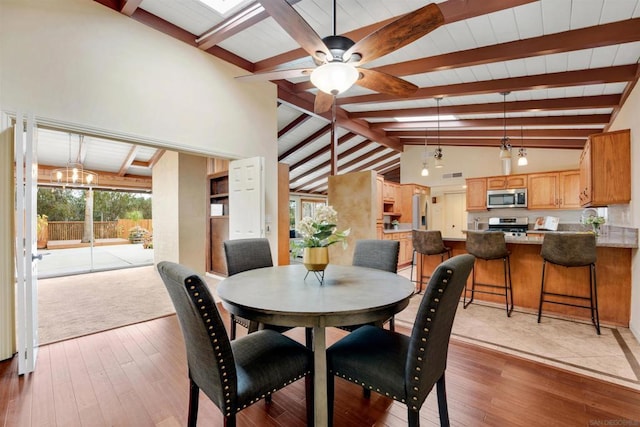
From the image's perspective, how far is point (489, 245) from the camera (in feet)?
11.3

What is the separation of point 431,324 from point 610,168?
3329mm

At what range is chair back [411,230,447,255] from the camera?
12.9 feet

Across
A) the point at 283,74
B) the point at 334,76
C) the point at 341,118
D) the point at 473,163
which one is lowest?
the point at 334,76

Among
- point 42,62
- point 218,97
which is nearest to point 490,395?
point 218,97

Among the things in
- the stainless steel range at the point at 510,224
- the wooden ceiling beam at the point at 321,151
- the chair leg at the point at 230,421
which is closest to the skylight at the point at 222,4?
the chair leg at the point at 230,421

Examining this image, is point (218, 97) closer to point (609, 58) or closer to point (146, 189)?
point (609, 58)

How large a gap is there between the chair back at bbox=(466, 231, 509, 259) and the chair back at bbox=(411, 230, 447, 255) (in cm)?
45

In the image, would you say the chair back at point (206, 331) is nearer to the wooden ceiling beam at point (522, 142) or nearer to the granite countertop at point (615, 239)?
the granite countertop at point (615, 239)

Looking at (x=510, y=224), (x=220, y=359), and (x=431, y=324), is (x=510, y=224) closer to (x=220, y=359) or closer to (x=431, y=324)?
(x=431, y=324)

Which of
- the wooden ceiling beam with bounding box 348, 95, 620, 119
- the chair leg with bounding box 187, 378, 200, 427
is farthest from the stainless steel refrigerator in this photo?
the chair leg with bounding box 187, 378, 200, 427

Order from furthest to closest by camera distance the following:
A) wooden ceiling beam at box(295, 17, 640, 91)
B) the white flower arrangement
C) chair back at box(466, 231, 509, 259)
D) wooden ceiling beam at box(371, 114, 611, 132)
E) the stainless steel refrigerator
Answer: the stainless steel refrigerator
wooden ceiling beam at box(371, 114, 611, 132)
chair back at box(466, 231, 509, 259)
wooden ceiling beam at box(295, 17, 640, 91)
the white flower arrangement

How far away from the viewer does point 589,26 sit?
2436 mm

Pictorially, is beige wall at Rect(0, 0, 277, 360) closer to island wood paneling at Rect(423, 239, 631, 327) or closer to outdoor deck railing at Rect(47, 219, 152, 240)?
island wood paneling at Rect(423, 239, 631, 327)

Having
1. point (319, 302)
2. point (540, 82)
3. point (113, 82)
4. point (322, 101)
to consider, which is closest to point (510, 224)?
point (540, 82)
